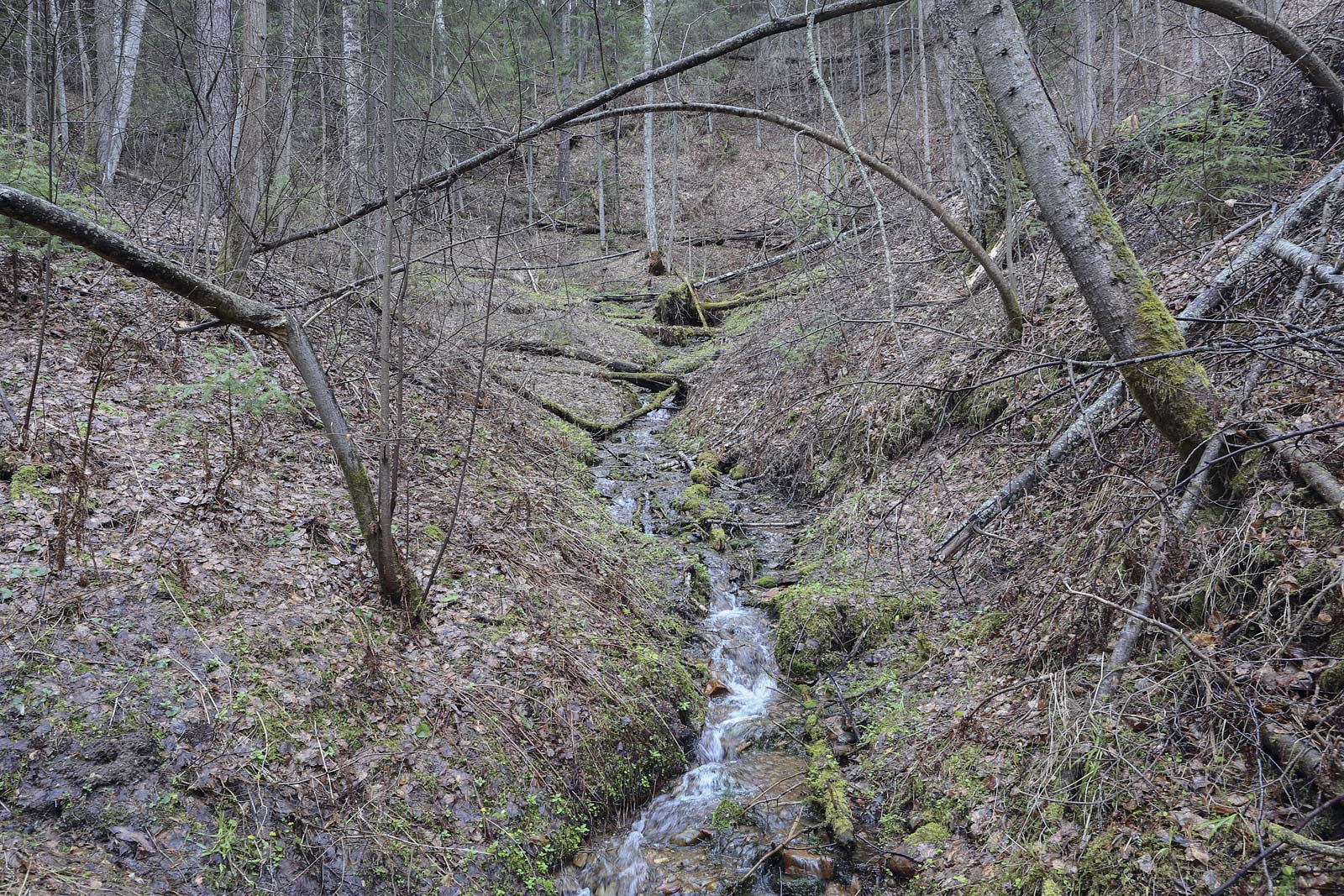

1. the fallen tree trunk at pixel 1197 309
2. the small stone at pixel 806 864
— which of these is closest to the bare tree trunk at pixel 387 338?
the small stone at pixel 806 864

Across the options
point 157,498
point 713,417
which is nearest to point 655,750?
point 157,498

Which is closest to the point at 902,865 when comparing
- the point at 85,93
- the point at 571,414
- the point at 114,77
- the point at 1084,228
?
the point at 1084,228

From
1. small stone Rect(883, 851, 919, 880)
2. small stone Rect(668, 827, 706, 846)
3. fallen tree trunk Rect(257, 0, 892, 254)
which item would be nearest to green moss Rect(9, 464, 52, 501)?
fallen tree trunk Rect(257, 0, 892, 254)

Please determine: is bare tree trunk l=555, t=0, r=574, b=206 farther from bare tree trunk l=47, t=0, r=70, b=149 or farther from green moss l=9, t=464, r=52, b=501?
green moss l=9, t=464, r=52, b=501

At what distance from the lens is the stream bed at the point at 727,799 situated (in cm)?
413

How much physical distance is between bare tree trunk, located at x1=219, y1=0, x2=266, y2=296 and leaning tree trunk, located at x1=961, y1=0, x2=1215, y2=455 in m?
6.50

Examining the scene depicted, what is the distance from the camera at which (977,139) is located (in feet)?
28.0

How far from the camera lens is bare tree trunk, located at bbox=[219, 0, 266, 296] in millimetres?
6840

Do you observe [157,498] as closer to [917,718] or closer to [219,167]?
[219,167]

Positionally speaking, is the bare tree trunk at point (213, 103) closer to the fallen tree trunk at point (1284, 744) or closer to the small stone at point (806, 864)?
the small stone at point (806, 864)

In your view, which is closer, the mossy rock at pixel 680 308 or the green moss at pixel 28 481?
the green moss at pixel 28 481

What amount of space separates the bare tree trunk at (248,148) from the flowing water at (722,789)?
5.74m

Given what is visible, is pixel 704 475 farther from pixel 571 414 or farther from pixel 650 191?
pixel 650 191

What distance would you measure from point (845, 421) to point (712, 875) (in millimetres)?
5375
